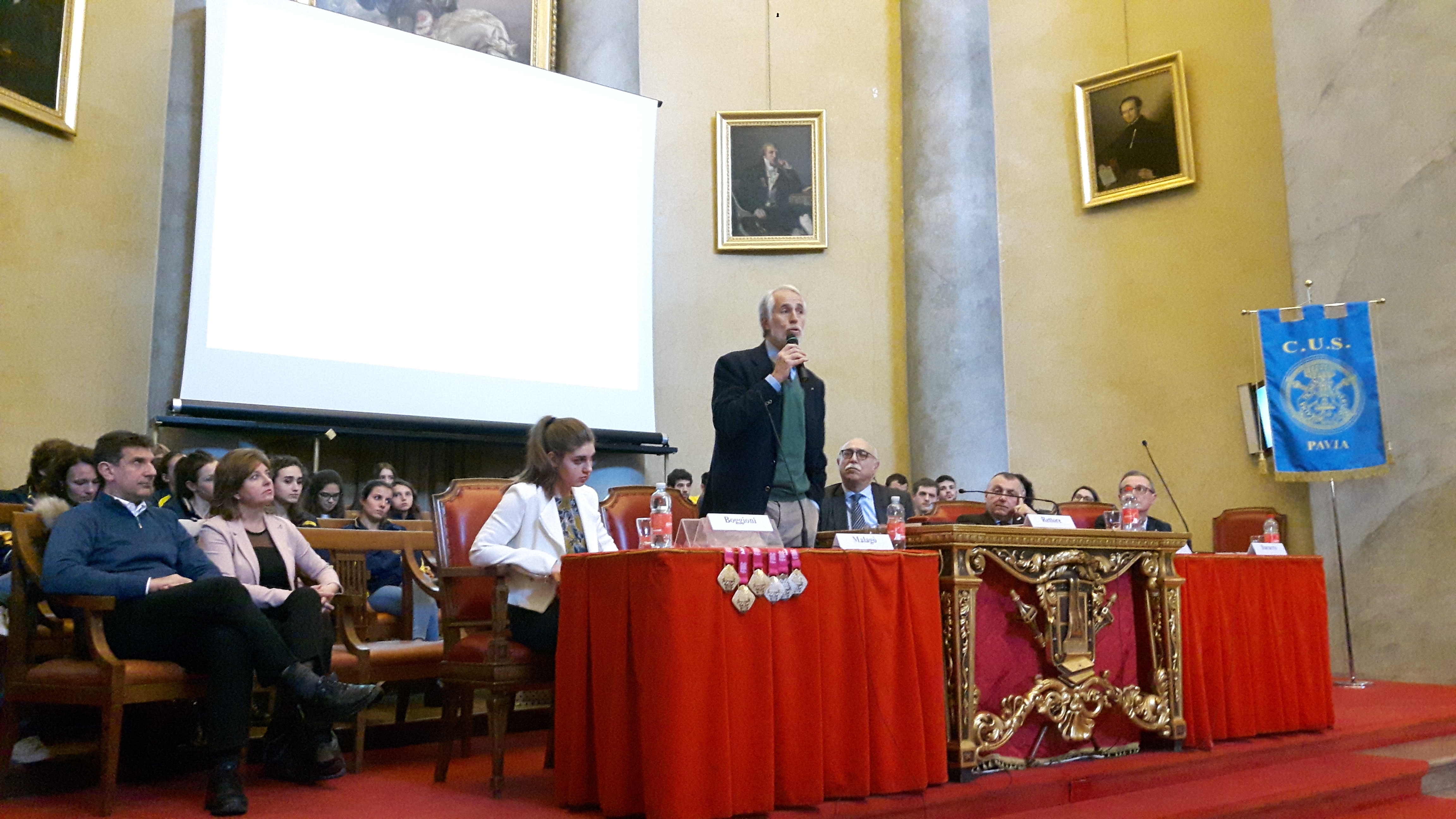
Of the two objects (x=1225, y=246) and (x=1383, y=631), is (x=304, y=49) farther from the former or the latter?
(x=1383, y=631)

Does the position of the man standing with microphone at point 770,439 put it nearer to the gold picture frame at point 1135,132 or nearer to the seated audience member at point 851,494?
the seated audience member at point 851,494

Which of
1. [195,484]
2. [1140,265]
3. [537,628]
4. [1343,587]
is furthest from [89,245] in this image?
[1343,587]

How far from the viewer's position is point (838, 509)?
14.8ft

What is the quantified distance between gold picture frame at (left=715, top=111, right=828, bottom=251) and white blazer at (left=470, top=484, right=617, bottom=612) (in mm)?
5547

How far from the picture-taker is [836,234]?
8.98 metres

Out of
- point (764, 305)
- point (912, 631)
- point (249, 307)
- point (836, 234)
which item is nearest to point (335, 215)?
point (249, 307)

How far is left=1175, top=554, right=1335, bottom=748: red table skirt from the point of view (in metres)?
3.82

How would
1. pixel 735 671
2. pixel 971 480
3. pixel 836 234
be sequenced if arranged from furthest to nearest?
pixel 836 234
pixel 971 480
pixel 735 671

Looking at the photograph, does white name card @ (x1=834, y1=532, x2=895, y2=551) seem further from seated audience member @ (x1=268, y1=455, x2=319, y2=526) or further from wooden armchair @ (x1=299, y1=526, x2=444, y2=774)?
seated audience member @ (x1=268, y1=455, x2=319, y2=526)

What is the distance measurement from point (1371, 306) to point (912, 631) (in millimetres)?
4796

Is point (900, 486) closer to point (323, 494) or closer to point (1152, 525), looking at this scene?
point (1152, 525)

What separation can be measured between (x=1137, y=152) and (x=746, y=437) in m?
5.84

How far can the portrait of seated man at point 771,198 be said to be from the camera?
29.1ft

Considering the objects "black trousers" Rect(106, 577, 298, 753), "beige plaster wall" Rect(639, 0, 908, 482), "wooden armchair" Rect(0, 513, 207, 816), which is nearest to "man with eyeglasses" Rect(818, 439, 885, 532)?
"black trousers" Rect(106, 577, 298, 753)
